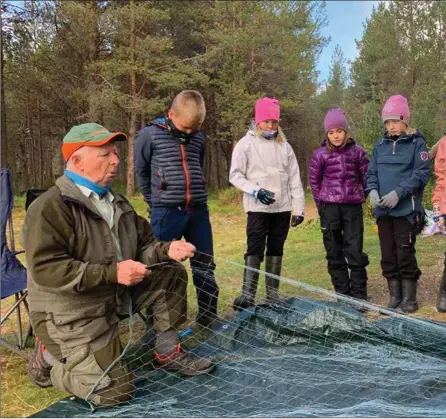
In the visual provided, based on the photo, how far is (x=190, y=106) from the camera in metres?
3.12

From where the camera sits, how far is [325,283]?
15.2 ft

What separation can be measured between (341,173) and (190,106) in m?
1.31

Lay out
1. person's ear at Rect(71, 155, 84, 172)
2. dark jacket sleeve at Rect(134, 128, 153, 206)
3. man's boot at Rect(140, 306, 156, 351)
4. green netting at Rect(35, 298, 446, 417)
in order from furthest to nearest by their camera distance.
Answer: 1. dark jacket sleeve at Rect(134, 128, 153, 206)
2. man's boot at Rect(140, 306, 156, 351)
3. person's ear at Rect(71, 155, 84, 172)
4. green netting at Rect(35, 298, 446, 417)

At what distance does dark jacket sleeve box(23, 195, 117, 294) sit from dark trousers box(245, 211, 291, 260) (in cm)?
166

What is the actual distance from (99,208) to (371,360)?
1.55 metres

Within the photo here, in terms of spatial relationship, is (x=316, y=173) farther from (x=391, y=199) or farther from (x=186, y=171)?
(x=186, y=171)

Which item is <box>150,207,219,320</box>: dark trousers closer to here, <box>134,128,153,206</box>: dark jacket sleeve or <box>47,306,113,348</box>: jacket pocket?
<box>134,128,153,206</box>: dark jacket sleeve

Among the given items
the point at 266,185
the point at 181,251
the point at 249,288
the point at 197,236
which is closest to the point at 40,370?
the point at 181,251

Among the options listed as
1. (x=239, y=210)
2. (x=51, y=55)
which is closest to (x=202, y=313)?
(x=239, y=210)

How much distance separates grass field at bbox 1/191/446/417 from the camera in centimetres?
253

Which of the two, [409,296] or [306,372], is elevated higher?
[409,296]

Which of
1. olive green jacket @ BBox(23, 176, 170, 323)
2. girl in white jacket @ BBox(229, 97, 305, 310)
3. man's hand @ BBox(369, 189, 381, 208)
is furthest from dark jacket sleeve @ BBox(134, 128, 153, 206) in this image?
man's hand @ BBox(369, 189, 381, 208)

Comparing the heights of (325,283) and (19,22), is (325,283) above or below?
below

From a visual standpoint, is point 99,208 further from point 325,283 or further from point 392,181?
point 325,283
